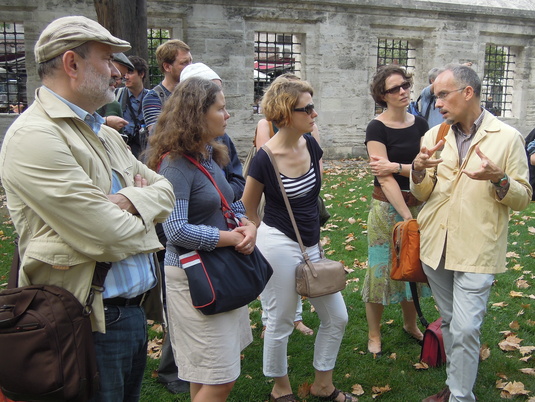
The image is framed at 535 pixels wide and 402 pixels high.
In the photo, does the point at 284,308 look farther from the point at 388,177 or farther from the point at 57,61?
the point at 57,61

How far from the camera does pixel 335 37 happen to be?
15.7m

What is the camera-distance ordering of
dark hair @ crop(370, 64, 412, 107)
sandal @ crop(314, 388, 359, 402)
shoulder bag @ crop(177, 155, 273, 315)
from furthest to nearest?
dark hair @ crop(370, 64, 412, 107), sandal @ crop(314, 388, 359, 402), shoulder bag @ crop(177, 155, 273, 315)

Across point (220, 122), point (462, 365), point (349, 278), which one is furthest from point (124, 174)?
point (349, 278)

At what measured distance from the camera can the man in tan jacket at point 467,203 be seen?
3.14m

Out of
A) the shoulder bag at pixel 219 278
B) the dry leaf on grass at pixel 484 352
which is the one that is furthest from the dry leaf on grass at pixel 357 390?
the shoulder bag at pixel 219 278

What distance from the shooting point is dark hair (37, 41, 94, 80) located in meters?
1.98

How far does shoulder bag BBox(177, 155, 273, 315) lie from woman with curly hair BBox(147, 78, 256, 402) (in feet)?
0.15

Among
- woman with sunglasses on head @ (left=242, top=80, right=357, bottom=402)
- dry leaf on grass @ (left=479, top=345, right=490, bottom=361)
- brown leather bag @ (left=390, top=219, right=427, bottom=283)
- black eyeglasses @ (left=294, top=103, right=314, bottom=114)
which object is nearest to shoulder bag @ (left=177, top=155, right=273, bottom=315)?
woman with sunglasses on head @ (left=242, top=80, right=357, bottom=402)

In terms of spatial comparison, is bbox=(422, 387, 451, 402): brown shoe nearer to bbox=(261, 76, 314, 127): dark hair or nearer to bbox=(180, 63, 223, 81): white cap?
bbox=(261, 76, 314, 127): dark hair

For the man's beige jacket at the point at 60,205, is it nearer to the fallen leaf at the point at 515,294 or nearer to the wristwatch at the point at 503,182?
the wristwatch at the point at 503,182

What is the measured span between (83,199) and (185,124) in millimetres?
977

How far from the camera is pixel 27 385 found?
1826mm

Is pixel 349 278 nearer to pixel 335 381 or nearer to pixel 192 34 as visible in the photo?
pixel 335 381

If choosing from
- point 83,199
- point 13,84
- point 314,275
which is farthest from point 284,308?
point 13,84
